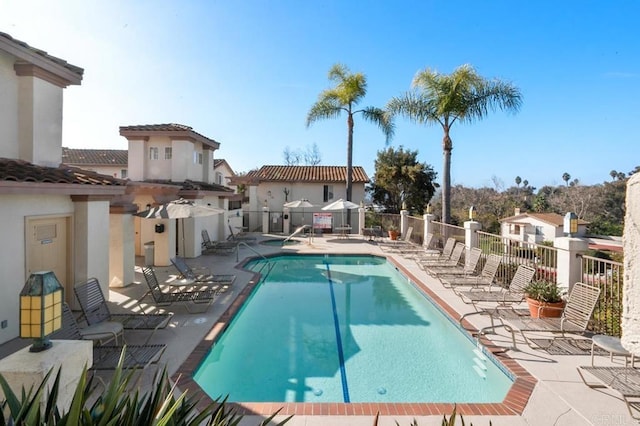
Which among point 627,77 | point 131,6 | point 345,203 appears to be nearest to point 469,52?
point 627,77

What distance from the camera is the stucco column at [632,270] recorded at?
142 cm

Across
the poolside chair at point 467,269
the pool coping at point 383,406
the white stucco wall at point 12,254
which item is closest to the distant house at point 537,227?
the poolside chair at point 467,269

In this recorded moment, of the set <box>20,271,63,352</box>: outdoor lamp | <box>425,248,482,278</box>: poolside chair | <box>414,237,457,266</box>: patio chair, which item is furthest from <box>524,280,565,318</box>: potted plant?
<box>20,271,63,352</box>: outdoor lamp

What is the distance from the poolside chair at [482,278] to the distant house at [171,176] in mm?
10410

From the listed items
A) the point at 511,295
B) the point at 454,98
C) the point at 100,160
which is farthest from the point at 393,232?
the point at 100,160

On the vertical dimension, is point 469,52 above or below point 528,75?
above

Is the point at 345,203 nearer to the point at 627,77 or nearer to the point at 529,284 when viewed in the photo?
the point at 529,284

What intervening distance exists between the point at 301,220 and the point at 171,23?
18.3m

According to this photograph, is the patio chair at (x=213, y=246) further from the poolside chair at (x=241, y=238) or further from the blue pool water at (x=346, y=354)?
the blue pool water at (x=346, y=354)

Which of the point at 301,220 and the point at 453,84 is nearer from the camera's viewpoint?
the point at 453,84

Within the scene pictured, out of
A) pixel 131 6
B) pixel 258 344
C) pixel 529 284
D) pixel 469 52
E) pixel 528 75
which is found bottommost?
pixel 258 344

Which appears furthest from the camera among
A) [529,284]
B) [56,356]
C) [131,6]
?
[131,6]

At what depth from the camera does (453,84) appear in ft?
51.6

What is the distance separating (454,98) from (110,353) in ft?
54.0
